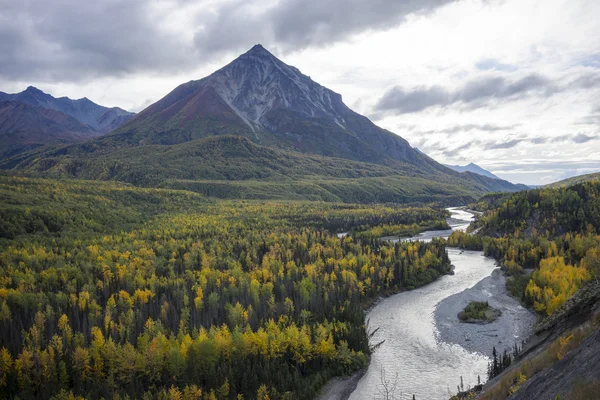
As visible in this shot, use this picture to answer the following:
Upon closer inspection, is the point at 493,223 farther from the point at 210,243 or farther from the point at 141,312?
the point at 141,312

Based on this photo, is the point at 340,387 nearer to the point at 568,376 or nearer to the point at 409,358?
the point at 409,358

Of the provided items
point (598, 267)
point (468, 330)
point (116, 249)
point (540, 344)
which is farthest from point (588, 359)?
point (116, 249)

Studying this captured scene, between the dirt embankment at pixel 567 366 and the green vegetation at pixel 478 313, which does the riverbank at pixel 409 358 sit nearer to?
the green vegetation at pixel 478 313

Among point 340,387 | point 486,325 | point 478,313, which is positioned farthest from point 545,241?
point 340,387

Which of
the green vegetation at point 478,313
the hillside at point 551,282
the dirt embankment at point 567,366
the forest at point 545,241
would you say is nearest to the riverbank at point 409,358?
the green vegetation at point 478,313

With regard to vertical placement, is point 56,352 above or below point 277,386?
above

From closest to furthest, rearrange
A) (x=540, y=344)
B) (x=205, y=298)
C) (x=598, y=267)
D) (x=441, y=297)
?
(x=540, y=344) < (x=598, y=267) < (x=205, y=298) < (x=441, y=297)

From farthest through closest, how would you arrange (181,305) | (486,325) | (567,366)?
(181,305) < (486,325) < (567,366)

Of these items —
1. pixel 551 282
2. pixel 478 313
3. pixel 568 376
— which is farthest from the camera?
pixel 551 282
